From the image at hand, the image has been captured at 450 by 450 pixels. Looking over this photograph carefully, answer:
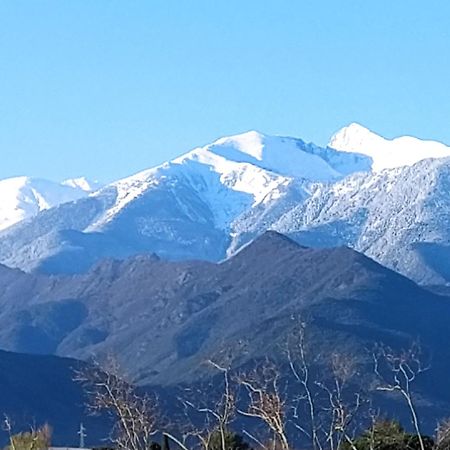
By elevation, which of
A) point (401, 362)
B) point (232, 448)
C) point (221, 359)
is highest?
point (401, 362)

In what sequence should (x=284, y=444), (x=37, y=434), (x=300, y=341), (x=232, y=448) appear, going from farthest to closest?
(x=232, y=448)
(x=37, y=434)
(x=300, y=341)
(x=284, y=444)

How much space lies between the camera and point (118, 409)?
2454 inches

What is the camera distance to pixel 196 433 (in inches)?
2509

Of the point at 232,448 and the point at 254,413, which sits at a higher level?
the point at 254,413

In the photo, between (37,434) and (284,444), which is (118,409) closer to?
(284,444)

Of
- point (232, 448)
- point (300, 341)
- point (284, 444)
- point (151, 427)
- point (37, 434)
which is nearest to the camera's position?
point (284, 444)

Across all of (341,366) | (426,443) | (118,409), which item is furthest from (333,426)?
(426,443)

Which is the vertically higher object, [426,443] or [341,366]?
[341,366]

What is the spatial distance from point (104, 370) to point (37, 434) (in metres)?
7.19

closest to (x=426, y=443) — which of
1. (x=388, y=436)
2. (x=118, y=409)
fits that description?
(x=388, y=436)

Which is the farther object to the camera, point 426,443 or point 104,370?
point 426,443

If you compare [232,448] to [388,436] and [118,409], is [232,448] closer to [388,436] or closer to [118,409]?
[388,436]

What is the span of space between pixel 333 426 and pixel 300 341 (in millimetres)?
3827

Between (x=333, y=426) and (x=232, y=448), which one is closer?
(x=333, y=426)
